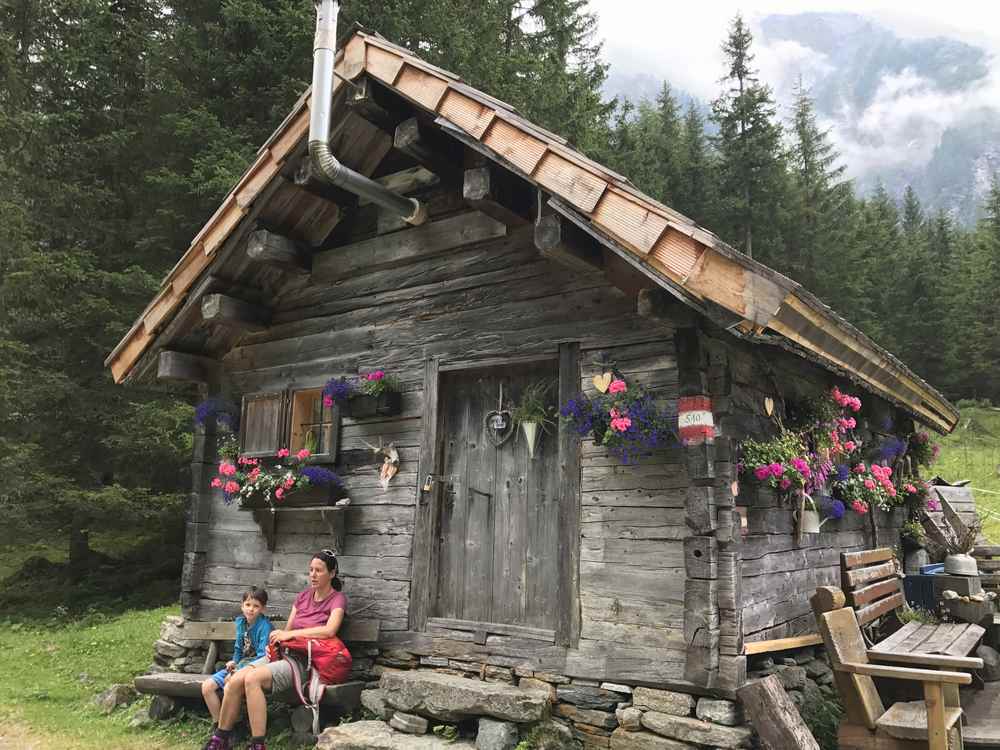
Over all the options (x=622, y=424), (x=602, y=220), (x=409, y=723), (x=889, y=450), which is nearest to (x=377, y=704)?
(x=409, y=723)

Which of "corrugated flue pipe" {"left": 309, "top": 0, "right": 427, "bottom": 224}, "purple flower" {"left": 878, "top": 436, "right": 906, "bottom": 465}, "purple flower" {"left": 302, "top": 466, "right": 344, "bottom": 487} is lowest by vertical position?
"purple flower" {"left": 302, "top": 466, "right": 344, "bottom": 487}

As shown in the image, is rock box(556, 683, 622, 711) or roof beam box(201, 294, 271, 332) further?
roof beam box(201, 294, 271, 332)

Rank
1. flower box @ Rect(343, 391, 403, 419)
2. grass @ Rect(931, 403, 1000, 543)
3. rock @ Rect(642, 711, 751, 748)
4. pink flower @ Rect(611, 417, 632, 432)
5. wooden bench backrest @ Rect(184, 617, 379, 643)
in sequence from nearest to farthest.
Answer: rock @ Rect(642, 711, 751, 748), pink flower @ Rect(611, 417, 632, 432), wooden bench backrest @ Rect(184, 617, 379, 643), flower box @ Rect(343, 391, 403, 419), grass @ Rect(931, 403, 1000, 543)

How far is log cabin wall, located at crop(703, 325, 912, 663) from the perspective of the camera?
428cm

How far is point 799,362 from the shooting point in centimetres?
590

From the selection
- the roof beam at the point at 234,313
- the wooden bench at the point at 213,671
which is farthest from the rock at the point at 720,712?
the roof beam at the point at 234,313

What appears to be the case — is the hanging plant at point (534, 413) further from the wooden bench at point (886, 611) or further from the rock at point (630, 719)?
the wooden bench at point (886, 611)

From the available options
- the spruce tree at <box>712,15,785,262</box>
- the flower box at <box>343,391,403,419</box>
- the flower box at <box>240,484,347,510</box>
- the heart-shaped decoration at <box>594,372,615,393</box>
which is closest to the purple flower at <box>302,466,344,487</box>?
the flower box at <box>240,484,347,510</box>

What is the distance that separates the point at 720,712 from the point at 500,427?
7.76 feet

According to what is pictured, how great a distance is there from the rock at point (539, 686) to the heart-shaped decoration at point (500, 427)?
5.40ft

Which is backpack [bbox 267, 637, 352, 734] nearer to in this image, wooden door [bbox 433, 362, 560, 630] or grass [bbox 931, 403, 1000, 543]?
wooden door [bbox 433, 362, 560, 630]

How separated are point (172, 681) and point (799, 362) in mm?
5660

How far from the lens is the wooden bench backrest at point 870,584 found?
443 cm

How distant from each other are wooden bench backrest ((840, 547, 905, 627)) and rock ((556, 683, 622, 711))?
1547mm
